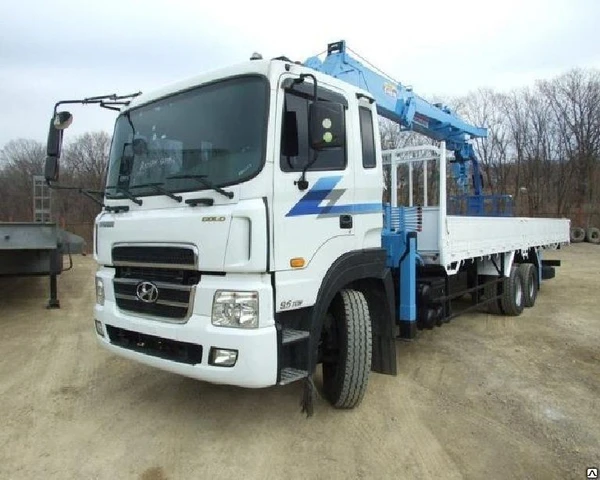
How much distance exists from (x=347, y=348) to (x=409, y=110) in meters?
5.01

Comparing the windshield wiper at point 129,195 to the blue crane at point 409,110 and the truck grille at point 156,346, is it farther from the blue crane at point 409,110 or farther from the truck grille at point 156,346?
the blue crane at point 409,110

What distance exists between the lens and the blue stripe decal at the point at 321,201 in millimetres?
3674

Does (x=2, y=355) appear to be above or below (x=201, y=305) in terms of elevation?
below

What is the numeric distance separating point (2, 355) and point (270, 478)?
4650mm

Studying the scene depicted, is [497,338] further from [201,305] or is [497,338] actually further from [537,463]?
[201,305]

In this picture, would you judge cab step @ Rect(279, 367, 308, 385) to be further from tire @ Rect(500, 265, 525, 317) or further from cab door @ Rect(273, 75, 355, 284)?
tire @ Rect(500, 265, 525, 317)

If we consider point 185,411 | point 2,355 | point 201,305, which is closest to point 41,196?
point 2,355

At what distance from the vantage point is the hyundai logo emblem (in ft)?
12.2

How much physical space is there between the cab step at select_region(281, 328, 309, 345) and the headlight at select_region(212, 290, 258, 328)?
10.3 inches

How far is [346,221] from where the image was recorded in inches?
163

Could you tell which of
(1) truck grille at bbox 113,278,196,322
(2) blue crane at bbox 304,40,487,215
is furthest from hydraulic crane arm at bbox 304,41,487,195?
(1) truck grille at bbox 113,278,196,322

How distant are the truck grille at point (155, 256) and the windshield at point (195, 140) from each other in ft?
1.46

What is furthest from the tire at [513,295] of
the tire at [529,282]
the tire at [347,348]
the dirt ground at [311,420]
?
the tire at [347,348]

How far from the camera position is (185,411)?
4406 mm
